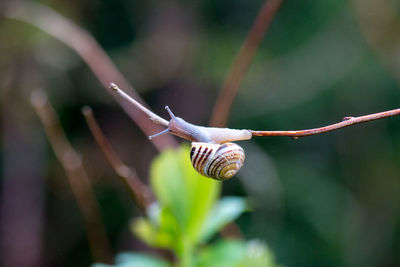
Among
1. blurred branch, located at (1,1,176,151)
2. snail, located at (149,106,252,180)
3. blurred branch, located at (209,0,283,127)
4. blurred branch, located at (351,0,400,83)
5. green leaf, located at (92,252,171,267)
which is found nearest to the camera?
snail, located at (149,106,252,180)

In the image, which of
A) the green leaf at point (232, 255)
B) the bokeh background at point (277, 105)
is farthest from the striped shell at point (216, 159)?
the bokeh background at point (277, 105)

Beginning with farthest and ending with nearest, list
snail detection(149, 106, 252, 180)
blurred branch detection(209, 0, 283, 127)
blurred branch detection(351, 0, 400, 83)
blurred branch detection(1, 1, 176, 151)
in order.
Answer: blurred branch detection(351, 0, 400, 83), blurred branch detection(1, 1, 176, 151), blurred branch detection(209, 0, 283, 127), snail detection(149, 106, 252, 180)

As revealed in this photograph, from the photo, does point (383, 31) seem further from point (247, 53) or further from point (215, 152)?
point (215, 152)

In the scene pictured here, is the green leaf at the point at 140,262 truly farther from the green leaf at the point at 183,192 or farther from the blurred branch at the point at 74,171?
the blurred branch at the point at 74,171

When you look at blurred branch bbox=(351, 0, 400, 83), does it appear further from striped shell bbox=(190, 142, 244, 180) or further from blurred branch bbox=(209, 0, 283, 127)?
striped shell bbox=(190, 142, 244, 180)

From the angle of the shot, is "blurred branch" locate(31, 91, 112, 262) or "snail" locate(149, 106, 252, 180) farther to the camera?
"blurred branch" locate(31, 91, 112, 262)

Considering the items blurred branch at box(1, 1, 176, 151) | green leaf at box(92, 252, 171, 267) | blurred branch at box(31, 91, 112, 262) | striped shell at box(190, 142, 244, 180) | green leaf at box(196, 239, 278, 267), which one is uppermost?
blurred branch at box(1, 1, 176, 151)

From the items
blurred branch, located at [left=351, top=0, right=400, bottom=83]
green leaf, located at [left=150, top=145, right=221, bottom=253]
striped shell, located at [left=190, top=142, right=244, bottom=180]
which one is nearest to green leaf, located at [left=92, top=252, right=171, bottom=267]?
green leaf, located at [left=150, top=145, right=221, bottom=253]
